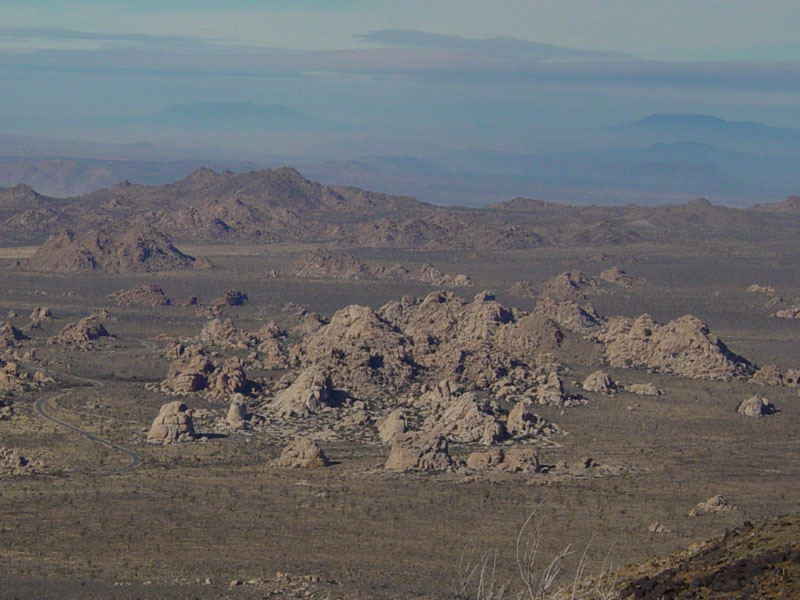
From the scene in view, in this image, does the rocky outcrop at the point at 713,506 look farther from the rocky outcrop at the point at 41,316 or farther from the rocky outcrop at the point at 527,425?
the rocky outcrop at the point at 41,316

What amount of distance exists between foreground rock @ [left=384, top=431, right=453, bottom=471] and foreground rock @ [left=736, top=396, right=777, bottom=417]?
46.7 ft

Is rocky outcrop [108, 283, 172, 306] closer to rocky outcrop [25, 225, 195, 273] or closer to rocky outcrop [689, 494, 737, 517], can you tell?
rocky outcrop [25, 225, 195, 273]

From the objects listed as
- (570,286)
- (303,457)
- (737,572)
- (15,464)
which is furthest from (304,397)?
(570,286)

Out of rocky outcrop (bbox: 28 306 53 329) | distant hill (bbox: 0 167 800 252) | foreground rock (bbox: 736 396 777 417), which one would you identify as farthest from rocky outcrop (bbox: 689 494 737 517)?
distant hill (bbox: 0 167 800 252)

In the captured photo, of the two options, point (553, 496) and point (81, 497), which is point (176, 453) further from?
point (553, 496)

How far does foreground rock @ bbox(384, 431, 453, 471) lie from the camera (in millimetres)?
38688

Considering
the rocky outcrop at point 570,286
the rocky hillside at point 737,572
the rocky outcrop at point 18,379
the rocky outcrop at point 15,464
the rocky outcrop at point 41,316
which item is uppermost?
the rocky hillside at point 737,572

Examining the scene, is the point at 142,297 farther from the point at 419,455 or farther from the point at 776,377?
the point at 419,455

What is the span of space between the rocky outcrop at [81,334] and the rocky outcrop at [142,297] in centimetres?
1753

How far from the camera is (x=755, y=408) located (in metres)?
48.6

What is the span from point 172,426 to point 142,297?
45.5 metres

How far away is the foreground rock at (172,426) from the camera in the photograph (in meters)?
42.3

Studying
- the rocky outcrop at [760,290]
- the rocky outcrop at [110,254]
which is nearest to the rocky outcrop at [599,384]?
the rocky outcrop at [760,290]

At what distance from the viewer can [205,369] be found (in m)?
51.9
